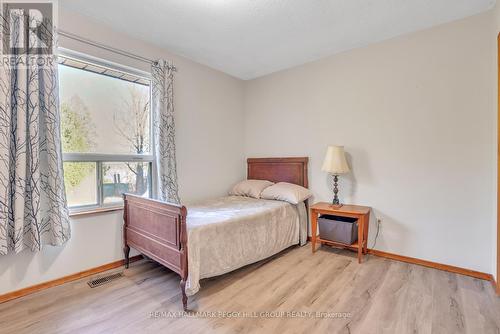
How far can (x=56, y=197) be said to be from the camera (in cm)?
204

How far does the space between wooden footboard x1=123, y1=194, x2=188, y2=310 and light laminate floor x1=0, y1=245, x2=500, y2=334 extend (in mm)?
263

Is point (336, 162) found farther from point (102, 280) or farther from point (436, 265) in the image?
point (102, 280)

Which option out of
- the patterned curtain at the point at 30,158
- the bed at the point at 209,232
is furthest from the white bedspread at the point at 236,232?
the patterned curtain at the point at 30,158

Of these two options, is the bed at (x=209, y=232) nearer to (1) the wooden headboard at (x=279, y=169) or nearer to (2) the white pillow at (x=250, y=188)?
(2) the white pillow at (x=250, y=188)

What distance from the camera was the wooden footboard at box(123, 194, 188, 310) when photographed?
1.85 meters

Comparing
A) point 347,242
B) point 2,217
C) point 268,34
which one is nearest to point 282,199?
point 347,242

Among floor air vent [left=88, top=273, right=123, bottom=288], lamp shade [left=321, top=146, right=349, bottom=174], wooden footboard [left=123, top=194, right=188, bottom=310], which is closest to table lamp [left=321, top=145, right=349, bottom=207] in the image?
lamp shade [left=321, top=146, right=349, bottom=174]

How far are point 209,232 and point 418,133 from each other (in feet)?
7.77

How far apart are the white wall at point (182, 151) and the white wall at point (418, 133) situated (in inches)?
47.2

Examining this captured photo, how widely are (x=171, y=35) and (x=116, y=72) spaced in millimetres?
713

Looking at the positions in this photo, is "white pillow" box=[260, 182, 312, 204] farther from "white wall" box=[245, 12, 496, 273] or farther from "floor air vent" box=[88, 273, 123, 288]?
"floor air vent" box=[88, 273, 123, 288]

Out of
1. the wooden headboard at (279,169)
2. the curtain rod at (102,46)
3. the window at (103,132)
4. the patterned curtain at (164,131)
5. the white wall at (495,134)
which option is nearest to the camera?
the white wall at (495,134)

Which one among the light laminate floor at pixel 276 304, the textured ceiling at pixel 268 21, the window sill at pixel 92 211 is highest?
the textured ceiling at pixel 268 21

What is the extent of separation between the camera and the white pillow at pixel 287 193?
3.05 m
